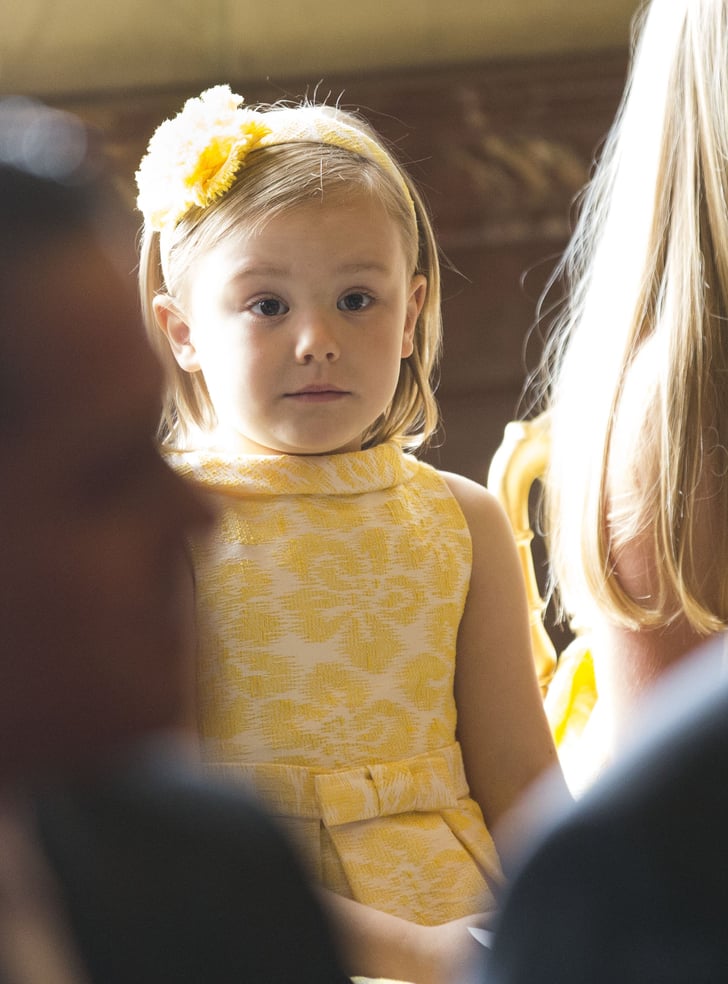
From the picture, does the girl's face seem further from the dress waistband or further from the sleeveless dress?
the dress waistband

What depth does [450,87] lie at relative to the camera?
267 centimetres

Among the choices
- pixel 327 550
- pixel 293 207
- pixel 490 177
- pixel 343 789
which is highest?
pixel 490 177

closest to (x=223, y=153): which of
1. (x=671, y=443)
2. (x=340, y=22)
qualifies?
(x=671, y=443)

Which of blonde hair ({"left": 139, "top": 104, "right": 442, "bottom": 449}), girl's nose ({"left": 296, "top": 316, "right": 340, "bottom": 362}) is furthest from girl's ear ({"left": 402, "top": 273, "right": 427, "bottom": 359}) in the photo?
girl's nose ({"left": 296, "top": 316, "right": 340, "bottom": 362})

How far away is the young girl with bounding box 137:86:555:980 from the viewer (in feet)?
2.86

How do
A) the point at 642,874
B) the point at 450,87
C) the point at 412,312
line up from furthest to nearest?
1. the point at 450,87
2. the point at 412,312
3. the point at 642,874

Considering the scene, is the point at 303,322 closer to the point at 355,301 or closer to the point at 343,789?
the point at 355,301

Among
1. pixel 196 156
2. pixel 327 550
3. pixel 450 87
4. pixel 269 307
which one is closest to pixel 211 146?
pixel 196 156

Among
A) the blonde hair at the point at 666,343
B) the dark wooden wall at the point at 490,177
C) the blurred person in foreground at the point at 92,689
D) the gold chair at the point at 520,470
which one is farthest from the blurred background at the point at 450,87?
the blurred person in foreground at the point at 92,689

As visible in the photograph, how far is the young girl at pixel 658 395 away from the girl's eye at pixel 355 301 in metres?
0.30

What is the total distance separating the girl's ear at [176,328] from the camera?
0.94m

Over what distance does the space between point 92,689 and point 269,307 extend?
0.69m

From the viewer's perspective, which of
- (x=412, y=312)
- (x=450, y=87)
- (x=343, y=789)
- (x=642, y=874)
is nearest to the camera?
(x=642, y=874)

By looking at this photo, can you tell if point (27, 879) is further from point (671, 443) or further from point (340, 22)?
point (340, 22)
